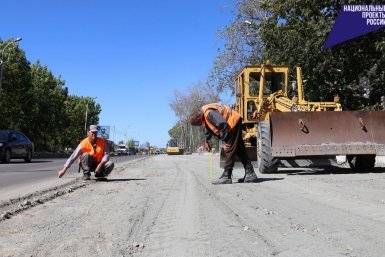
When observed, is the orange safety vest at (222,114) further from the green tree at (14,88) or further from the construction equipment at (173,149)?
the construction equipment at (173,149)

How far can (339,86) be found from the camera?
29281mm

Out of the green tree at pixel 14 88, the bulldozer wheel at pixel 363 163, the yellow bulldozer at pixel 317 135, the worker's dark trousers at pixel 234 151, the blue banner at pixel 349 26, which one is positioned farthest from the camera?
the green tree at pixel 14 88

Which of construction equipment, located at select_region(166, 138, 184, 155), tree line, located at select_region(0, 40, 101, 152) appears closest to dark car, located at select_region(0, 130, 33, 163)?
tree line, located at select_region(0, 40, 101, 152)

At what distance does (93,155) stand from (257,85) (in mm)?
5983

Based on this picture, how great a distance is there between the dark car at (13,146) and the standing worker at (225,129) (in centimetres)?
1747

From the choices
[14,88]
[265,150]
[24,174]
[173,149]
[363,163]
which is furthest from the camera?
[173,149]

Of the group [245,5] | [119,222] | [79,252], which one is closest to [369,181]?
[119,222]

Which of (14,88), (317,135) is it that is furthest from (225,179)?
(14,88)

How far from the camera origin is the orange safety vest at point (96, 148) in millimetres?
13883

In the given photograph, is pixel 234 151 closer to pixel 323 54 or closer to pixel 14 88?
pixel 323 54

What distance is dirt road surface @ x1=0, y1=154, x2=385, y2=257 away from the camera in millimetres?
5441

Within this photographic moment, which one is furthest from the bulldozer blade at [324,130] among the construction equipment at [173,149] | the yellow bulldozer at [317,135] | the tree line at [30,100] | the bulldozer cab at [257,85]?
the construction equipment at [173,149]

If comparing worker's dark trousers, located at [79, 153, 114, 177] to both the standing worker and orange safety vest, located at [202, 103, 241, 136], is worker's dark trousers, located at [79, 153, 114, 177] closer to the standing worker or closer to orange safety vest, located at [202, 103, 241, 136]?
the standing worker

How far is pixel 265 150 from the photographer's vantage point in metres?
14.8
